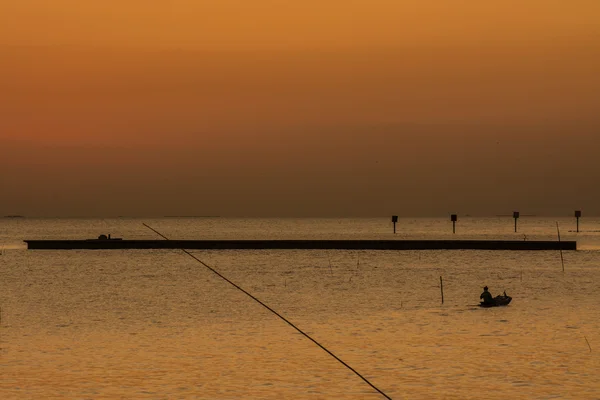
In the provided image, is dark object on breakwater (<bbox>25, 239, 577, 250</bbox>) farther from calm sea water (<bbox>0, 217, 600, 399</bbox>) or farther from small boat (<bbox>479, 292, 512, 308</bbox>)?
small boat (<bbox>479, 292, 512, 308</bbox>)

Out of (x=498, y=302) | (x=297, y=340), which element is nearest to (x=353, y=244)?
(x=498, y=302)

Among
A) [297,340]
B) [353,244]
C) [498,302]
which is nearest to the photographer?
[297,340]

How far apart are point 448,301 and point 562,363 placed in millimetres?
25447

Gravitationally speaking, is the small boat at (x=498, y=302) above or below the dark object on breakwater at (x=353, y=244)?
below

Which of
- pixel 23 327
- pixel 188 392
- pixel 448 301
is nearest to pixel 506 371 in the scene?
pixel 188 392

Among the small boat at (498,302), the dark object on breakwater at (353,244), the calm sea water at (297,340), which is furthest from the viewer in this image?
the dark object on breakwater at (353,244)

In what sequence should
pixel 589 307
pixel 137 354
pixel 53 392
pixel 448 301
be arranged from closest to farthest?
pixel 53 392 → pixel 137 354 → pixel 589 307 → pixel 448 301

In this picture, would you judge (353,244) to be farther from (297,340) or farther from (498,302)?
(297,340)

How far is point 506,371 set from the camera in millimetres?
30016

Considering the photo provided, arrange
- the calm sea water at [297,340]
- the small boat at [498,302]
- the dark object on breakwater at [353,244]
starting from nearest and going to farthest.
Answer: the calm sea water at [297,340] → the small boat at [498,302] → the dark object on breakwater at [353,244]

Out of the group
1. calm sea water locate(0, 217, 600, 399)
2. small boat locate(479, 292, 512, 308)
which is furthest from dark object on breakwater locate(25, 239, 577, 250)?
small boat locate(479, 292, 512, 308)

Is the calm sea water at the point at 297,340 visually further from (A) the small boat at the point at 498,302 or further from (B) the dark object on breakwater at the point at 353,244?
(B) the dark object on breakwater at the point at 353,244

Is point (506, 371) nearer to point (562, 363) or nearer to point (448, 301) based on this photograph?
point (562, 363)

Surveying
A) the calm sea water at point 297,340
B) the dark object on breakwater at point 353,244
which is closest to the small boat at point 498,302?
the calm sea water at point 297,340
